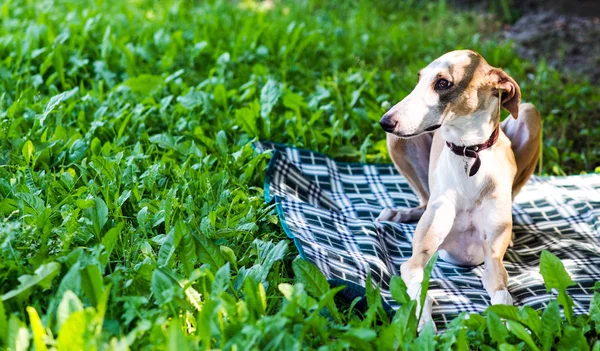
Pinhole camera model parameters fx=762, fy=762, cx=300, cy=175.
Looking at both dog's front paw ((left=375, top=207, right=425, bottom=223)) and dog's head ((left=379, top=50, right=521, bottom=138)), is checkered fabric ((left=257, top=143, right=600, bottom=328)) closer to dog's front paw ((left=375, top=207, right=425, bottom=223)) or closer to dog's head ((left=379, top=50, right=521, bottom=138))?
dog's front paw ((left=375, top=207, right=425, bottom=223))

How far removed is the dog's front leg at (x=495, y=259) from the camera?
3.22 m

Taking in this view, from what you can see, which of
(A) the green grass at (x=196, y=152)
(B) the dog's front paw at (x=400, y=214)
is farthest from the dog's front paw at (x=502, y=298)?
(B) the dog's front paw at (x=400, y=214)

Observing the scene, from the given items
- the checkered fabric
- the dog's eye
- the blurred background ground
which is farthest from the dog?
the blurred background ground

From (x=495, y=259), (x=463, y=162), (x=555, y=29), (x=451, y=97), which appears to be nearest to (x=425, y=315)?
(x=495, y=259)

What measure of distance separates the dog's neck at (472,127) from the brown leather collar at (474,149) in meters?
0.02

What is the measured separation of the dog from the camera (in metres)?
3.08

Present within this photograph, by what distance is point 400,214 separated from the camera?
3.97 metres

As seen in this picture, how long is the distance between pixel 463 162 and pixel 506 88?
1.18 feet

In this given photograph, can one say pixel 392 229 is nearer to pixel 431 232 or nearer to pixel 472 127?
pixel 431 232

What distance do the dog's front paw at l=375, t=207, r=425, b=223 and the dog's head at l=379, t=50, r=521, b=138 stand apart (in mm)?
890

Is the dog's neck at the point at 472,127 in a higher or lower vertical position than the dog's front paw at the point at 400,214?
higher

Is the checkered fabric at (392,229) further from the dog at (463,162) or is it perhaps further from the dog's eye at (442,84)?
the dog's eye at (442,84)

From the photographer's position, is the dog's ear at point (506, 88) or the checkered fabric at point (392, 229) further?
the checkered fabric at point (392, 229)

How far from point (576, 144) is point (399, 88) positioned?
129 centimetres
